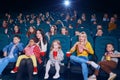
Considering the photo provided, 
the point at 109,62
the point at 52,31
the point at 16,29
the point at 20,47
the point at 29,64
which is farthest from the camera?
the point at 16,29

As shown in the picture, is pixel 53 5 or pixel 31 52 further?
pixel 53 5

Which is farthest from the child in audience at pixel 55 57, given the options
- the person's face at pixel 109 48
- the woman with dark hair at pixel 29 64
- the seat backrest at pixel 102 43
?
the person's face at pixel 109 48

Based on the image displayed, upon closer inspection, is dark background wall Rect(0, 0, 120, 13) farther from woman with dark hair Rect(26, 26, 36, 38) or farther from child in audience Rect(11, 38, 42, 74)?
child in audience Rect(11, 38, 42, 74)

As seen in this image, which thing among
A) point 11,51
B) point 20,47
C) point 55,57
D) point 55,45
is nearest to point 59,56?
point 55,57

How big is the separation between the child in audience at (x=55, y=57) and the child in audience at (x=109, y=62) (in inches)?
19.8

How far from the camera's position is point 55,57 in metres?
3.85

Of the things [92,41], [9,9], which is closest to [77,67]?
[92,41]

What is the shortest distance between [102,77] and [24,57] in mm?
1207

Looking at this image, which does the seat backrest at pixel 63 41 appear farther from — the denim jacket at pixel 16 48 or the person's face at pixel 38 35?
the denim jacket at pixel 16 48

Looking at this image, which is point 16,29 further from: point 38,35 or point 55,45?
point 55,45

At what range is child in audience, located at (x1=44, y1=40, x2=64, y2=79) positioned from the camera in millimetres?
3773

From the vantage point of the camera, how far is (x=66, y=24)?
421 cm

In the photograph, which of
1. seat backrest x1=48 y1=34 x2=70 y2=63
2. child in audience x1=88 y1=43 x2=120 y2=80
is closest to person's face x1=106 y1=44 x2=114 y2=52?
child in audience x1=88 y1=43 x2=120 y2=80

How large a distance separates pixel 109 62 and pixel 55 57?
80cm
